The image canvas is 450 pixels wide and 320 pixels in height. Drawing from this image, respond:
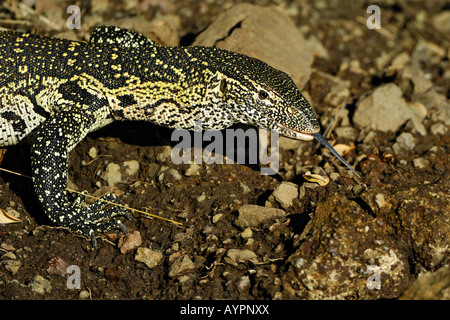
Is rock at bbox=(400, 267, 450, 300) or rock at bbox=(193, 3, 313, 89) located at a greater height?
rock at bbox=(193, 3, 313, 89)

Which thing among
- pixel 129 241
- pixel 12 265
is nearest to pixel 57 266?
pixel 12 265

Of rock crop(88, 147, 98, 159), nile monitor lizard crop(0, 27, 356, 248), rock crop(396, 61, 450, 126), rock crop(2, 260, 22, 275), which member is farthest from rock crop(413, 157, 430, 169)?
rock crop(2, 260, 22, 275)

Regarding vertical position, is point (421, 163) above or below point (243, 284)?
above

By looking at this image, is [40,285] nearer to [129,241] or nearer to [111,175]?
[129,241]

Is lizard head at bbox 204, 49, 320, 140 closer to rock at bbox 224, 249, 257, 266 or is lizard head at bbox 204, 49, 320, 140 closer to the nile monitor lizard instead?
the nile monitor lizard

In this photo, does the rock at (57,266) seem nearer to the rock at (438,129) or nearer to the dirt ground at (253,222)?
the dirt ground at (253,222)

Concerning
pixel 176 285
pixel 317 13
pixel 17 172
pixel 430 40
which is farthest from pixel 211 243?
pixel 430 40
